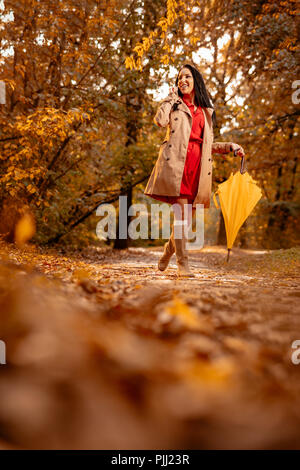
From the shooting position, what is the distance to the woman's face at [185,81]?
414cm

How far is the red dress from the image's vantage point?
419 cm

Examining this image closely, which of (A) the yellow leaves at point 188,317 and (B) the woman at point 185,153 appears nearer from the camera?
(A) the yellow leaves at point 188,317

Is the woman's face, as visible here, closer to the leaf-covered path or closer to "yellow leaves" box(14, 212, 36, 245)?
the leaf-covered path

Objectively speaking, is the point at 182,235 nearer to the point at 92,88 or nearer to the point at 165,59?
the point at 165,59

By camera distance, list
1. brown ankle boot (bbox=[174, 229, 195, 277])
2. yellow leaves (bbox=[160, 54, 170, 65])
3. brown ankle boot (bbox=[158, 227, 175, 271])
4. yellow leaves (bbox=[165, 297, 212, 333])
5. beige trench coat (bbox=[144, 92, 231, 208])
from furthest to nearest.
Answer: yellow leaves (bbox=[160, 54, 170, 65])
brown ankle boot (bbox=[158, 227, 175, 271])
brown ankle boot (bbox=[174, 229, 195, 277])
beige trench coat (bbox=[144, 92, 231, 208])
yellow leaves (bbox=[165, 297, 212, 333])

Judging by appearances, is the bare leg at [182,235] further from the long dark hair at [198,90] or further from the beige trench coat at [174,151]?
the long dark hair at [198,90]

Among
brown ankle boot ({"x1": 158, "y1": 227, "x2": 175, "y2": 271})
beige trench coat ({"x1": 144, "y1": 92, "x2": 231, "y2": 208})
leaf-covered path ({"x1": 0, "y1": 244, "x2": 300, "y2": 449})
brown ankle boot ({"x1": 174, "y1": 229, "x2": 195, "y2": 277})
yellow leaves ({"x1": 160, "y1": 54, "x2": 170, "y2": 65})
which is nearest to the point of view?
leaf-covered path ({"x1": 0, "y1": 244, "x2": 300, "y2": 449})

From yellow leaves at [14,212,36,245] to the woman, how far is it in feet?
11.8

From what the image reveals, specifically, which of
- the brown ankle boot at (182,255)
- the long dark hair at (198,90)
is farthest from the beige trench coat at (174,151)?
the brown ankle boot at (182,255)

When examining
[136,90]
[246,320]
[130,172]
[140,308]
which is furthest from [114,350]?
[130,172]

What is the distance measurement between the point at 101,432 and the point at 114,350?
0.91ft

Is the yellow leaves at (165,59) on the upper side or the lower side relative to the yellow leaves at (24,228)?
upper

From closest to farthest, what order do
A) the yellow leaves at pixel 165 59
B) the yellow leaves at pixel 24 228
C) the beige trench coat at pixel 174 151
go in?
the beige trench coat at pixel 174 151 < the yellow leaves at pixel 165 59 < the yellow leaves at pixel 24 228

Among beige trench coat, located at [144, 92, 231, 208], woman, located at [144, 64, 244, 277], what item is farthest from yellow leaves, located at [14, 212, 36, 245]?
beige trench coat, located at [144, 92, 231, 208]
